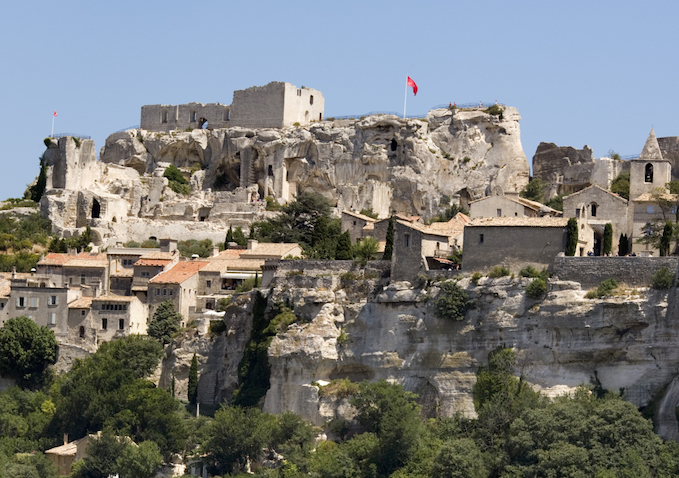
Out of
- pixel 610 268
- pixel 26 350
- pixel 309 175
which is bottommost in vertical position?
pixel 26 350

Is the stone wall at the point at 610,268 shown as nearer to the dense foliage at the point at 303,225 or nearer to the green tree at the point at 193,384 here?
the green tree at the point at 193,384

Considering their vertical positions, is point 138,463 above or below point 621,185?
below

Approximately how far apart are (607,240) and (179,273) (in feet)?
74.8

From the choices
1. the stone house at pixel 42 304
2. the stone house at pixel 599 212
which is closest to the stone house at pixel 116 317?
the stone house at pixel 42 304

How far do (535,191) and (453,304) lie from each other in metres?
25.2

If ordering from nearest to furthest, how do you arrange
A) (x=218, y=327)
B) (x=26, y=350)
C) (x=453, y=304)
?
(x=453, y=304) < (x=218, y=327) < (x=26, y=350)

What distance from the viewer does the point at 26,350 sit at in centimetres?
7194

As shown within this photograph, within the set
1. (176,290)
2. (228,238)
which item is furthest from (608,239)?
(228,238)

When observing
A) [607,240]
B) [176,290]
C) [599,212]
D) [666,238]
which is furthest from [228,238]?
[666,238]

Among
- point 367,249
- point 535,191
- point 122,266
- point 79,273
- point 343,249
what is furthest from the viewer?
point 535,191

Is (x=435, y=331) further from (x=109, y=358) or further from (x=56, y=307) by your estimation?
(x=56, y=307)

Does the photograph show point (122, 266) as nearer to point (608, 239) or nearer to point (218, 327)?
point (218, 327)

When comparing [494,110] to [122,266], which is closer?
[122,266]

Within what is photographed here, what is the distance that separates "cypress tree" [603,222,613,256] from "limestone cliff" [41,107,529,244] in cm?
2344
